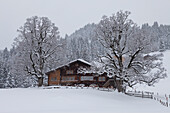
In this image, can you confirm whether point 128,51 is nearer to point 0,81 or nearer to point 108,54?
point 108,54

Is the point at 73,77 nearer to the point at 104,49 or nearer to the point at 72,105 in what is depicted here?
the point at 104,49

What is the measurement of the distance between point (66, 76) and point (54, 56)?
569 inches

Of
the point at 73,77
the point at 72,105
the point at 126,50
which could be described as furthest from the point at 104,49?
the point at 73,77

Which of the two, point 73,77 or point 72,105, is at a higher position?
point 73,77

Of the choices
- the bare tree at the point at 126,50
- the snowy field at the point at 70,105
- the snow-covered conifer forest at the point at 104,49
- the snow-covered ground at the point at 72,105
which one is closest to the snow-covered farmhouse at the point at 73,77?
the snow-covered conifer forest at the point at 104,49

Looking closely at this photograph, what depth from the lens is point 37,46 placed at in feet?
105

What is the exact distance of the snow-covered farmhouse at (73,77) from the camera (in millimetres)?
45781

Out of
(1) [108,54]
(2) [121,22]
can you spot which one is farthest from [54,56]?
(2) [121,22]

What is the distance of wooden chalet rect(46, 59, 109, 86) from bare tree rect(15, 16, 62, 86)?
13168 mm

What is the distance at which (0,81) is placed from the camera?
54.6 m

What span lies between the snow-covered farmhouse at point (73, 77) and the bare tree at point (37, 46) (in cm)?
1300

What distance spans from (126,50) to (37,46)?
17466 millimetres

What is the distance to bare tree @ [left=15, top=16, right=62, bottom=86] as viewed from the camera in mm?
30875

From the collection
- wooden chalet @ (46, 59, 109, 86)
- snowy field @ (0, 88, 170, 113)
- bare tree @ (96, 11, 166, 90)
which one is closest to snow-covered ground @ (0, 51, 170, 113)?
snowy field @ (0, 88, 170, 113)
